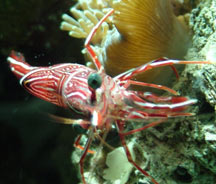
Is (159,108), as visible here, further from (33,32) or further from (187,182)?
(33,32)

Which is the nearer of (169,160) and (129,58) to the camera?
(169,160)

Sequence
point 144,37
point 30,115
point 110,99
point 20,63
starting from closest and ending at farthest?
point 110,99
point 144,37
point 20,63
point 30,115

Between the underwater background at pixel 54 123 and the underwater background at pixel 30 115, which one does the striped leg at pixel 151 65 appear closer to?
the underwater background at pixel 54 123

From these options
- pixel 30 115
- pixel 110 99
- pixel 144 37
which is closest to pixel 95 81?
pixel 110 99

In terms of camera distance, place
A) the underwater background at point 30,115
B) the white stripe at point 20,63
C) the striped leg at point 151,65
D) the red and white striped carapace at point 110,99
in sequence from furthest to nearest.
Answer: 1. the underwater background at point 30,115
2. the white stripe at point 20,63
3. the striped leg at point 151,65
4. the red and white striped carapace at point 110,99

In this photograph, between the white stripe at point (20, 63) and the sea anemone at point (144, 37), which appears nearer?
the sea anemone at point (144, 37)

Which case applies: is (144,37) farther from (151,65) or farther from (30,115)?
(30,115)

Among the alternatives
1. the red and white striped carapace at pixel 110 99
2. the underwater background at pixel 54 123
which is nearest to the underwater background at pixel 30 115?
the underwater background at pixel 54 123

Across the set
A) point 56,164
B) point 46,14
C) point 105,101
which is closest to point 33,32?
point 46,14
